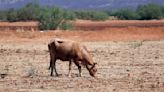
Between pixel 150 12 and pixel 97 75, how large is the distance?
89813 mm

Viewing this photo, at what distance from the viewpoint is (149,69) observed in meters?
26.4

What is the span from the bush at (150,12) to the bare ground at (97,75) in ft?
247

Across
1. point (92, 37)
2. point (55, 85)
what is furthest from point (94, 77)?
point (92, 37)

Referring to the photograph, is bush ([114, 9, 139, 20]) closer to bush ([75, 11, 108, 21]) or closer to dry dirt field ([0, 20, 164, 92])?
bush ([75, 11, 108, 21])

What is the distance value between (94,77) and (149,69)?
3919 mm

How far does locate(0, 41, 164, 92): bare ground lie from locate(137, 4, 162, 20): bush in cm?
7538

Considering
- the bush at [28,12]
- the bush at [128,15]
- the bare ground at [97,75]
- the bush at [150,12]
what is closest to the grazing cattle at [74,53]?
the bare ground at [97,75]

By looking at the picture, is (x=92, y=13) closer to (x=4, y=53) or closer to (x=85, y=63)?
(x=4, y=53)

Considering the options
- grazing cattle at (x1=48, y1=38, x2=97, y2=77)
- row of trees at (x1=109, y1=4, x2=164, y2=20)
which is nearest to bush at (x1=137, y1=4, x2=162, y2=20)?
row of trees at (x1=109, y1=4, x2=164, y2=20)

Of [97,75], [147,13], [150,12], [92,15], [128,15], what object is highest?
[97,75]

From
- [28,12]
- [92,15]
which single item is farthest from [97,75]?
[92,15]

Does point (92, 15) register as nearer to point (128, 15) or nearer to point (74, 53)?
point (128, 15)

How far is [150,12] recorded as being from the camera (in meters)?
113

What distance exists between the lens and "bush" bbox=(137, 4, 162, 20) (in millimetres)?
110919
